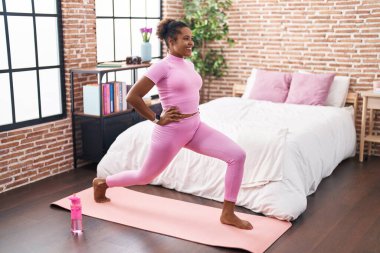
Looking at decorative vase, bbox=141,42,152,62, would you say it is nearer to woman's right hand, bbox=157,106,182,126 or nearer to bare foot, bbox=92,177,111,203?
bare foot, bbox=92,177,111,203

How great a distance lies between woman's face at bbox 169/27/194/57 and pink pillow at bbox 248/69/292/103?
2.81 metres

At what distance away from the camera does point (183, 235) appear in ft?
11.1

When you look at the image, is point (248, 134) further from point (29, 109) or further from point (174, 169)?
point (29, 109)

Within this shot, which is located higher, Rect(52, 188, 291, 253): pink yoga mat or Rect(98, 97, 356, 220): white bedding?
Rect(98, 97, 356, 220): white bedding

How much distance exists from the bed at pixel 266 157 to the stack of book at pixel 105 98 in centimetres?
48

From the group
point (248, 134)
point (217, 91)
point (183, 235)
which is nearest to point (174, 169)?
point (248, 134)

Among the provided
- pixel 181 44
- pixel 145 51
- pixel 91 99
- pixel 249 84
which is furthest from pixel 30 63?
pixel 249 84

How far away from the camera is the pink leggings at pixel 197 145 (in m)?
3.32

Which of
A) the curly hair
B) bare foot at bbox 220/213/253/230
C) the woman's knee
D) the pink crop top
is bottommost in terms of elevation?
bare foot at bbox 220/213/253/230

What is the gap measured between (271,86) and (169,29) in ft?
9.54

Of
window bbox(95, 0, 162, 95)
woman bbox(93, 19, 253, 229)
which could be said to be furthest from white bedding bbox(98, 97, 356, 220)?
window bbox(95, 0, 162, 95)

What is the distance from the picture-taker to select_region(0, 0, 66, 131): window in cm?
441

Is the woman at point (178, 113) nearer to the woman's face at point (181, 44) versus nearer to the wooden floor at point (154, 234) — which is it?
the woman's face at point (181, 44)

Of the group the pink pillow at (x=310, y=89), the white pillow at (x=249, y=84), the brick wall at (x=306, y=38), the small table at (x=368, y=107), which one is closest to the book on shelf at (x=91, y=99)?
the white pillow at (x=249, y=84)
